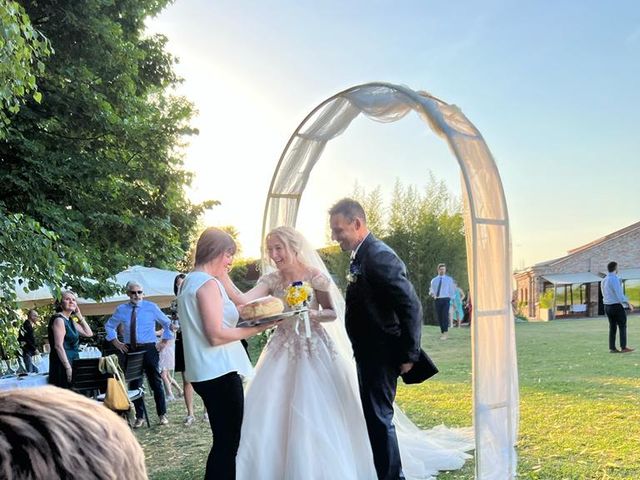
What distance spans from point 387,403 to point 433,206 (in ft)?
60.8

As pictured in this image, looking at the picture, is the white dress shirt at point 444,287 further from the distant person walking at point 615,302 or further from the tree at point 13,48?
the tree at point 13,48

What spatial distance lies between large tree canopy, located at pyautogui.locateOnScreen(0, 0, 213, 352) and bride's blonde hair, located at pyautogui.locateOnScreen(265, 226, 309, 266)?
4.45 meters

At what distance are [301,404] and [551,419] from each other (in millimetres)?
3323

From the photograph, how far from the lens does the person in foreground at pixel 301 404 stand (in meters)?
4.24

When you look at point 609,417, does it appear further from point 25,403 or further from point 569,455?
point 25,403

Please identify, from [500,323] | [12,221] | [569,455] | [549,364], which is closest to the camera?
[500,323]

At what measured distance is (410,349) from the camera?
13.1ft

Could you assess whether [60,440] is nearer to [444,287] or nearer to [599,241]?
[444,287]

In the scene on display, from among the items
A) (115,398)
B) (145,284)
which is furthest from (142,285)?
(115,398)

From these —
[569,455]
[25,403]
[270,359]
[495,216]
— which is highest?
[495,216]

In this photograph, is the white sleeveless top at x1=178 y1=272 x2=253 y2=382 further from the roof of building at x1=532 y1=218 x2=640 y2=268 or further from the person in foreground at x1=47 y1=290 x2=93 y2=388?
the roof of building at x1=532 y1=218 x2=640 y2=268

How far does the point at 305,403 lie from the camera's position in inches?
171

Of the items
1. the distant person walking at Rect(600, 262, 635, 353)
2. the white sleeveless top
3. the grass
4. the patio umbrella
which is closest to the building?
the distant person walking at Rect(600, 262, 635, 353)

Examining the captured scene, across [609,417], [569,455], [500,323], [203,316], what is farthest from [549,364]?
[203,316]
